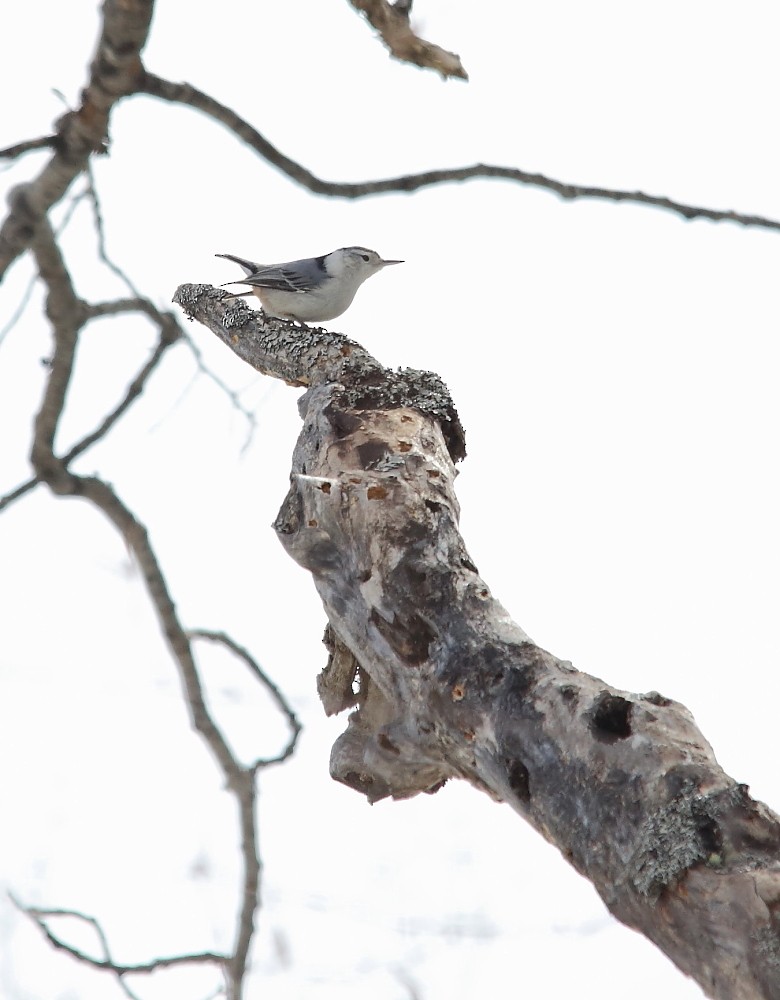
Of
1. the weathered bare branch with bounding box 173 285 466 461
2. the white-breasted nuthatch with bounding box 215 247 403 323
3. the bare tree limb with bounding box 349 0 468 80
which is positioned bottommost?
the bare tree limb with bounding box 349 0 468 80

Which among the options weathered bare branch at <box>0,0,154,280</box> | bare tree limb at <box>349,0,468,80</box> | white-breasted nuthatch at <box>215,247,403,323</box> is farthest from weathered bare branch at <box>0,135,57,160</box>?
white-breasted nuthatch at <box>215,247,403,323</box>

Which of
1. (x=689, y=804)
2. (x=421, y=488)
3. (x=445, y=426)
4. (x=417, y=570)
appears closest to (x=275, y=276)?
(x=445, y=426)

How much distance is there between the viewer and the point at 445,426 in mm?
3037

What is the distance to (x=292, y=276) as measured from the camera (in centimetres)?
460

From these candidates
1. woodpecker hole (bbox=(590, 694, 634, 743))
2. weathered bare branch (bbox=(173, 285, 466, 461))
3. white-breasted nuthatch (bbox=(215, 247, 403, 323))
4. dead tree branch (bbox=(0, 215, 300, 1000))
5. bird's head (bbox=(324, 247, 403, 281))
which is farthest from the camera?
bird's head (bbox=(324, 247, 403, 281))

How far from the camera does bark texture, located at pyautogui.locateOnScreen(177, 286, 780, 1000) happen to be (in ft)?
5.47

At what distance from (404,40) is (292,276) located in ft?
8.44

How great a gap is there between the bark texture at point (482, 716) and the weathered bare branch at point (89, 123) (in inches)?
35.5

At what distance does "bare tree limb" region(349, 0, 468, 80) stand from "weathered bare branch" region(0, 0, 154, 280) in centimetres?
49

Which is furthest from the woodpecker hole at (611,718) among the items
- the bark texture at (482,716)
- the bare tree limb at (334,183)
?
the bare tree limb at (334,183)

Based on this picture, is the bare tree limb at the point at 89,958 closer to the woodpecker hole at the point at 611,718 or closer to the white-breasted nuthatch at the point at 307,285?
the woodpecker hole at the point at 611,718

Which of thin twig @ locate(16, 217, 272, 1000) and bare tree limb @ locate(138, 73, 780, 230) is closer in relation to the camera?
bare tree limb @ locate(138, 73, 780, 230)

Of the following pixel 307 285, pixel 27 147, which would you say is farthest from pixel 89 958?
pixel 307 285

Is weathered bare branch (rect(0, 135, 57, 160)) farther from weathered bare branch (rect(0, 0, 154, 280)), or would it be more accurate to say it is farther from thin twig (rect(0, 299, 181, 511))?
thin twig (rect(0, 299, 181, 511))
